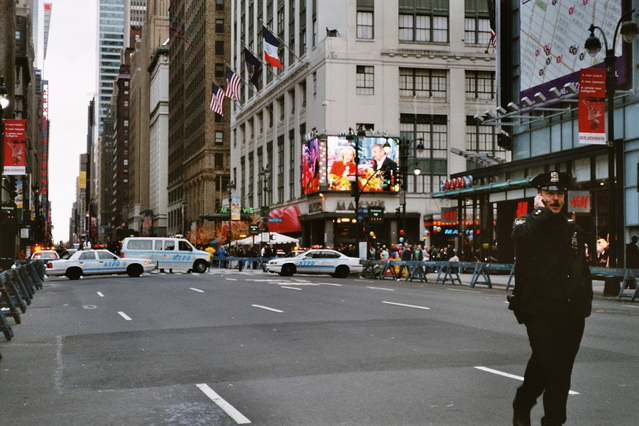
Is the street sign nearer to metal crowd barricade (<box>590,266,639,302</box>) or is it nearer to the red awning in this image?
metal crowd barricade (<box>590,266,639,302</box>)

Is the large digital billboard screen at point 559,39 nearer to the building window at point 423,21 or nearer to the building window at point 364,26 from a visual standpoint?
the building window at point 364,26

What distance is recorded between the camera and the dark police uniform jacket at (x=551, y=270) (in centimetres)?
586

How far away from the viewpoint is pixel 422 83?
6406 cm

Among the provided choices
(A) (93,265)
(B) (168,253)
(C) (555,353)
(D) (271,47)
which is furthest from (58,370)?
(D) (271,47)

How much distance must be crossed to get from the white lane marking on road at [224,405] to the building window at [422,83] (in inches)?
2219

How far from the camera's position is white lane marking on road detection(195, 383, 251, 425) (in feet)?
23.6

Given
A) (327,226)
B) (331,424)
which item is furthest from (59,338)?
(327,226)

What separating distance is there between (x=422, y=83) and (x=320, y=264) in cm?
2806

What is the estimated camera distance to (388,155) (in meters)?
61.7

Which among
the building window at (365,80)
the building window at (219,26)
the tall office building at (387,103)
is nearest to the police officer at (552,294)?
the tall office building at (387,103)

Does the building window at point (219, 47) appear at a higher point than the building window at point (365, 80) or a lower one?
higher

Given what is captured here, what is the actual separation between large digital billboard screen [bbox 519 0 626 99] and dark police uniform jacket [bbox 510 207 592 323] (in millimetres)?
27908

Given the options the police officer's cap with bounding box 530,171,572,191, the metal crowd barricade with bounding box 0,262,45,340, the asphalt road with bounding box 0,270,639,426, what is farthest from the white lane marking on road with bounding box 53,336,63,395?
the police officer's cap with bounding box 530,171,572,191

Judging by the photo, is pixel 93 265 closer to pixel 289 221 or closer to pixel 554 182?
pixel 289 221
